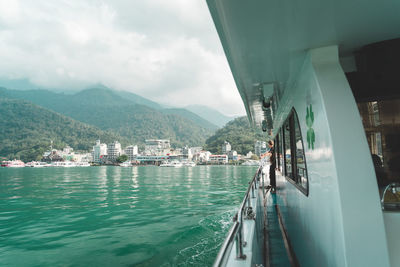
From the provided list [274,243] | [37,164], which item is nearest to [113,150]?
[37,164]

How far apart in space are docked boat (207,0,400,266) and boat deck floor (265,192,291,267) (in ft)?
2.01

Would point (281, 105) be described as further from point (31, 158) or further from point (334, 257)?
point (31, 158)

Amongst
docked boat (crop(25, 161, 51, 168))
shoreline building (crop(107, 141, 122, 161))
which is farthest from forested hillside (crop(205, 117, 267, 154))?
docked boat (crop(25, 161, 51, 168))

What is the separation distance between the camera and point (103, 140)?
128m

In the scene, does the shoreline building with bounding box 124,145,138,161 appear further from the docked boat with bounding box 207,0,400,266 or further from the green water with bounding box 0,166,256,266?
the docked boat with bounding box 207,0,400,266

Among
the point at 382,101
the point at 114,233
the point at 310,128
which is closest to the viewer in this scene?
the point at 382,101

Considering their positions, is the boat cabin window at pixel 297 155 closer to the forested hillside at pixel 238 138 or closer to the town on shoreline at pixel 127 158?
the town on shoreline at pixel 127 158

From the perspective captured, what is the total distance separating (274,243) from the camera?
3863 millimetres

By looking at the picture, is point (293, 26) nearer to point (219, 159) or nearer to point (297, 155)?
point (297, 155)

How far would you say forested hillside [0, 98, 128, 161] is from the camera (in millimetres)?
97625

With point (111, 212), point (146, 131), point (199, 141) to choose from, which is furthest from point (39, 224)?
point (146, 131)

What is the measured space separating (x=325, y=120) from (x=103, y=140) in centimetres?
13675

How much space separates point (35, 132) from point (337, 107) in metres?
142

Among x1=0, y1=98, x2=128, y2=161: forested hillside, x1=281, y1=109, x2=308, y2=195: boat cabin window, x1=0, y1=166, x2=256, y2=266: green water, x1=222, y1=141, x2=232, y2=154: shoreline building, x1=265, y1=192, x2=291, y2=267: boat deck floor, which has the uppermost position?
x1=0, y1=98, x2=128, y2=161: forested hillside
